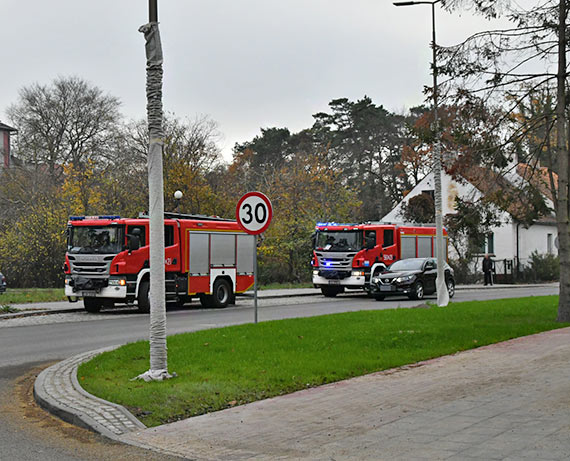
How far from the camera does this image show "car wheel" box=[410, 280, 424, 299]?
94.7 feet

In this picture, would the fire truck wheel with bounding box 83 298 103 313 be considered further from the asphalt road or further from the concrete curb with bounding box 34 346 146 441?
the concrete curb with bounding box 34 346 146 441

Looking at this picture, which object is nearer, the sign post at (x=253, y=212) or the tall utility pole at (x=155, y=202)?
the tall utility pole at (x=155, y=202)

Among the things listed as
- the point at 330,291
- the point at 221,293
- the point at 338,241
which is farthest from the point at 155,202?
the point at 330,291

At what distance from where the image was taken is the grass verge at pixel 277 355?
27.7 ft

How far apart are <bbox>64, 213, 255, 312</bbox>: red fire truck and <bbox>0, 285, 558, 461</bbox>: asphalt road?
0.64 meters

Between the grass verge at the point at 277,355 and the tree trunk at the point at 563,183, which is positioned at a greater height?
the tree trunk at the point at 563,183

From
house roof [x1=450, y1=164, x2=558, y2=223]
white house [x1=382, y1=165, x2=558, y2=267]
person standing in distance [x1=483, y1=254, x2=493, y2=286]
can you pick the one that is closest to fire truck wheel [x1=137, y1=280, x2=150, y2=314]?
house roof [x1=450, y1=164, x2=558, y2=223]

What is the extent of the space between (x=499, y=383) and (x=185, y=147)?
34.3 m

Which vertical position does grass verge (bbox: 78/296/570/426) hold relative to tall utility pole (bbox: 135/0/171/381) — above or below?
below

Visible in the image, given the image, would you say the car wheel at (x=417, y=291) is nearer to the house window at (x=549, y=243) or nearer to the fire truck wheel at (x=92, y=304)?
the fire truck wheel at (x=92, y=304)

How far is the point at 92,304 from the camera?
23203 millimetres

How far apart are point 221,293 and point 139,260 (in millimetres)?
4198

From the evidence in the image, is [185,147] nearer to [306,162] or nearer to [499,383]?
[306,162]

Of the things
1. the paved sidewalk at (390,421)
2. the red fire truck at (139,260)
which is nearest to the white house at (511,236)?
the red fire truck at (139,260)
